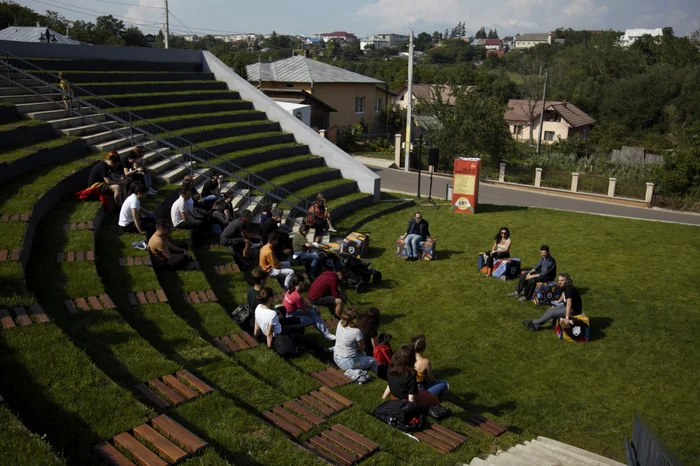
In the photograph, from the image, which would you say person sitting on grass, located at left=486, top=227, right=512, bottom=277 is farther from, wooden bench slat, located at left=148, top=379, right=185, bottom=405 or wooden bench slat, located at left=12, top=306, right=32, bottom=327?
wooden bench slat, located at left=12, top=306, right=32, bottom=327

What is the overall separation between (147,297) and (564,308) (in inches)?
298

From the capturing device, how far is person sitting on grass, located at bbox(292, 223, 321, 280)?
13546 mm

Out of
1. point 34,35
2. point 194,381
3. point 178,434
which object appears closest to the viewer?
point 178,434

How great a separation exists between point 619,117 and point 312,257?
6568 cm

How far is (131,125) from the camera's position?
1716 centimetres

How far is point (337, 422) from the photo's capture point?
6.69m

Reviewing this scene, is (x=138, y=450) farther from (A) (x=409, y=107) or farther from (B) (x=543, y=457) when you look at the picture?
(A) (x=409, y=107)

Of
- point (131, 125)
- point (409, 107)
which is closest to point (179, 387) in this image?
point (131, 125)

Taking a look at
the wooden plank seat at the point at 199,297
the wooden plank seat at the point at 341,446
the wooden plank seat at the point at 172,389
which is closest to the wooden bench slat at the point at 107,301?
the wooden plank seat at the point at 199,297

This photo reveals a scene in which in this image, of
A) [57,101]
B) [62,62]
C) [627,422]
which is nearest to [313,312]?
[627,422]

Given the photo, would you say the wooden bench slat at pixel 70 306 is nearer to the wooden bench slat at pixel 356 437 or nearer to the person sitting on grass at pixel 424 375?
the wooden bench slat at pixel 356 437

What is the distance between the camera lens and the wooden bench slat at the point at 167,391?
632cm

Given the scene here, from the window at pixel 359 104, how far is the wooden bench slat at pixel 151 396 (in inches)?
1782

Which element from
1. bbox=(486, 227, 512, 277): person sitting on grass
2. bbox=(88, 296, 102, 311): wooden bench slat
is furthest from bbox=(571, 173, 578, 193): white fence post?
bbox=(88, 296, 102, 311): wooden bench slat
